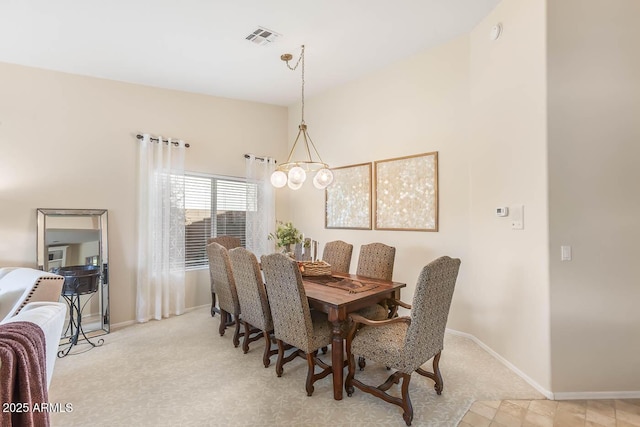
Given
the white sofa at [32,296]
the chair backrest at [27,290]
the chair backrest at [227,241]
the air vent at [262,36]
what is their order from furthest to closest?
the chair backrest at [227,241]
the air vent at [262,36]
the chair backrest at [27,290]
the white sofa at [32,296]

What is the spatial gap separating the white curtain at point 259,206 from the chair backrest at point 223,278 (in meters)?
1.48

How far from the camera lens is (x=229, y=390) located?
2430mm

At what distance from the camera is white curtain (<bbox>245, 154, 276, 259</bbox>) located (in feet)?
16.5

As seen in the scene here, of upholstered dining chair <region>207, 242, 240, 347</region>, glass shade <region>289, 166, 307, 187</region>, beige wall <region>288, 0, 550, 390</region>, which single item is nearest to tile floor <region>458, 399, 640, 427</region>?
beige wall <region>288, 0, 550, 390</region>

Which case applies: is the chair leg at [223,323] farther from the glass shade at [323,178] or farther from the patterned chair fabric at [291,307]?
the glass shade at [323,178]

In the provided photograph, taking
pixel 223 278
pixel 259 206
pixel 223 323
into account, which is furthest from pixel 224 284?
pixel 259 206

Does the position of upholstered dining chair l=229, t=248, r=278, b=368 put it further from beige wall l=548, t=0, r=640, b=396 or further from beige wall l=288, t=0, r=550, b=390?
beige wall l=548, t=0, r=640, b=396

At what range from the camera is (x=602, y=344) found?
7.52ft

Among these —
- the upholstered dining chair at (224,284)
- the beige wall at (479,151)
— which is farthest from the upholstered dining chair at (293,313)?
the beige wall at (479,151)

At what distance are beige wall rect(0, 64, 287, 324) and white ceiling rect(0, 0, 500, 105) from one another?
27 centimetres

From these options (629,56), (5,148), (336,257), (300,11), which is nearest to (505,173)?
(629,56)

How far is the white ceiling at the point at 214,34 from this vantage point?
2771 millimetres

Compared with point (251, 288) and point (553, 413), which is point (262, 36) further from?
point (553, 413)

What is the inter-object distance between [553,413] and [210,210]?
455cm
